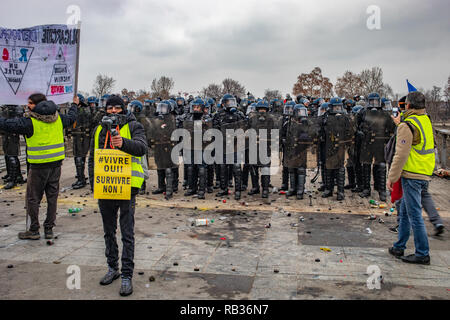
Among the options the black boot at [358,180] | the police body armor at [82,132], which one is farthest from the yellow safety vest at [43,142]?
the black boot at [358,180]

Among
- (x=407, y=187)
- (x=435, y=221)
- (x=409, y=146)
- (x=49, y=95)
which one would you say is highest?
(x=49, y=95)

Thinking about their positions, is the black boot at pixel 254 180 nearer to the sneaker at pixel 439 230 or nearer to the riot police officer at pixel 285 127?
the riot police officer at pixel 285 127

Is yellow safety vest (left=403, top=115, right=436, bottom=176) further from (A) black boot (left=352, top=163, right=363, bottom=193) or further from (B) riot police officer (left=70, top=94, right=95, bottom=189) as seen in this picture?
(B) riot police officer (left=70, top=94, right=95, bottom=189)

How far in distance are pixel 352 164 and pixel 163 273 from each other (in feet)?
19.3

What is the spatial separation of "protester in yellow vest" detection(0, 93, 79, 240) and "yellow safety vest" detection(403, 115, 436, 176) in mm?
4987

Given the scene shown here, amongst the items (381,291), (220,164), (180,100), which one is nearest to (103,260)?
(381,291)

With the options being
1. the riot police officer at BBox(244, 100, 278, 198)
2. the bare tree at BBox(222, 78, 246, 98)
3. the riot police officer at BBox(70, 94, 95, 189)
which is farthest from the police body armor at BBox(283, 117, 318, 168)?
the bare tree at BBox(222, 78, 246, 98)

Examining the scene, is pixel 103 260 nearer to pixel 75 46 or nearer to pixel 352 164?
pixel 75 46

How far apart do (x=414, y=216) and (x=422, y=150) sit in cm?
85

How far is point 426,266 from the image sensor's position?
4.93m

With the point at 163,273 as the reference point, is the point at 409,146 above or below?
above

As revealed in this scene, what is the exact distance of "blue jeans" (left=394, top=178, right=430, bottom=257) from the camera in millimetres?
5000
